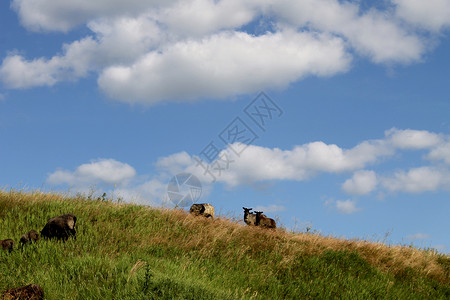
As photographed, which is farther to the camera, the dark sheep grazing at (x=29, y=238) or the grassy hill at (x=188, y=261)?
the dark sheep grazing at (x=29, y=238)

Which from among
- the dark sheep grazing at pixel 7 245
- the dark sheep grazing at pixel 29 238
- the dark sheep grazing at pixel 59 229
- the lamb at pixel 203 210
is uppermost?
the lamb at pixel 203 210

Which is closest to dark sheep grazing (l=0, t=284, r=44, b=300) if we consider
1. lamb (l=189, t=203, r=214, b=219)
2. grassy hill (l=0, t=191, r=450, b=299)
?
grassy hill (l=0, t=191, r=450, b=299)

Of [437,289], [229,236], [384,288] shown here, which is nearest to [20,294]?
[229,236]

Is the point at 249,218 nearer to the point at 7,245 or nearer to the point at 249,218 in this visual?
the point at 249,218

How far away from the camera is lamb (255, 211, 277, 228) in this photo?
15844 mm

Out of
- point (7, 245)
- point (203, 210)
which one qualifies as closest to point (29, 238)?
point (7, 245)

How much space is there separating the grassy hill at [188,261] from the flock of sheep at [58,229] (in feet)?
0.90

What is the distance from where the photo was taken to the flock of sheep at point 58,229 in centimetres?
749

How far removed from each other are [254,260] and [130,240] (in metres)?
3.51

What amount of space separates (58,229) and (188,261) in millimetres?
3500

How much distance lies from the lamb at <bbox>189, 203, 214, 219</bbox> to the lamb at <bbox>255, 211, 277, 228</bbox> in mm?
1766

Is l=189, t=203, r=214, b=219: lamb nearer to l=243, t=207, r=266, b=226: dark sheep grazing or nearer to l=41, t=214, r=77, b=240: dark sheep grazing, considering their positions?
l=243, t=207, r=266, b=226: dark sheep grazing

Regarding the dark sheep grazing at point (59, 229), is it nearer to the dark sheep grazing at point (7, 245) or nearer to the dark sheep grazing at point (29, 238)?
the dark sheep grazing at point (29, 238)

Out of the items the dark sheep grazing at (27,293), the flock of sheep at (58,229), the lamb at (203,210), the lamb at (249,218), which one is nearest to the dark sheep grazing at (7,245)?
the flock of sheep at (58,229)
